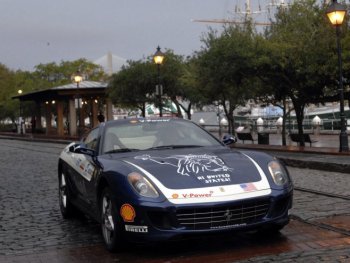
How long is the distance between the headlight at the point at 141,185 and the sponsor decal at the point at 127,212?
0.18 metres

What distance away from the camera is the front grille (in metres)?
5.45

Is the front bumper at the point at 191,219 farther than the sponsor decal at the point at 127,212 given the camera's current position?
No

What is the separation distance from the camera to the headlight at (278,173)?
19.6ft

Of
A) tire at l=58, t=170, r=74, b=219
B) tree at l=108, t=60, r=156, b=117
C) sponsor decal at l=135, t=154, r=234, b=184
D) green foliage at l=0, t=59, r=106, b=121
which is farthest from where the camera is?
green foliage at l=0, t=59, r=106, b=121

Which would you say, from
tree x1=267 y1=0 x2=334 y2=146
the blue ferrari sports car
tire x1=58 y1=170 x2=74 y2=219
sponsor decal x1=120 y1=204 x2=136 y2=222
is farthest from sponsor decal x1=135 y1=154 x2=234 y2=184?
tree x1=267 y1=0 x2=334 y2=146

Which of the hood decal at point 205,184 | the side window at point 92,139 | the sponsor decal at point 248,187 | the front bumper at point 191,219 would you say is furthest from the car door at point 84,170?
the sponsor decal at point 248,187

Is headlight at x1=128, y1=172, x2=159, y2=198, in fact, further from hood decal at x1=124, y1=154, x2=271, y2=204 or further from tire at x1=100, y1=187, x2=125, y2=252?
tire at x1=100, y1=187, x2=125, y2=252

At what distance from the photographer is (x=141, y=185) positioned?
5.61 meters

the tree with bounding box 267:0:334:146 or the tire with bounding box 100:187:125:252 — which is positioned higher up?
the tree with bounding box 267:0:334:146

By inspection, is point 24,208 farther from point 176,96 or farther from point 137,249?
point 176,96

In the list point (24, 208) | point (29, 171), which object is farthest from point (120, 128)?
point (29, 171)

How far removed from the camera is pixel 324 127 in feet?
133

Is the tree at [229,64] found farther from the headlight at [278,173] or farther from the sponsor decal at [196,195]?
the sponsor decal at [196,195]

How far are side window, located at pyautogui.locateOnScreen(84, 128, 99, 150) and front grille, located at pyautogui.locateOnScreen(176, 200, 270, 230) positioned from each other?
6.91 feet
